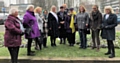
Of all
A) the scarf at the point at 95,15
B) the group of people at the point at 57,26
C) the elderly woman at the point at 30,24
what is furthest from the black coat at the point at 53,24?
the scarf at the point at 95,15

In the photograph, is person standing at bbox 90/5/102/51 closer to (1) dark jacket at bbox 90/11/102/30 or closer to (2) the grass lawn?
(1) dark jacket at bbox 90/11/102/30

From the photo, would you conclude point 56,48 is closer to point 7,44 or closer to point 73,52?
point 73,52

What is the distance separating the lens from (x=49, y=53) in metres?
8.88

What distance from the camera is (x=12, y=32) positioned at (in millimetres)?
6738

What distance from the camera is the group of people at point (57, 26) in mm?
6848

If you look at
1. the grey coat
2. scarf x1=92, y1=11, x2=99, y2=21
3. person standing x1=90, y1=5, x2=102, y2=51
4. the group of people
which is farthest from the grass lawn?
scarf x1=92, y1=11, x2=99, y2=21

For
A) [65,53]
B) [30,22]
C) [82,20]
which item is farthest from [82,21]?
[30,22]

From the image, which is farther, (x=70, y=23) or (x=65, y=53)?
(x=70, y=23)

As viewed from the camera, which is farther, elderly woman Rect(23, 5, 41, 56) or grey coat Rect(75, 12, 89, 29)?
grey coat Rect(75, 12, 89, 29)

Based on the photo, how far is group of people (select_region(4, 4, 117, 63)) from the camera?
22.5 ft

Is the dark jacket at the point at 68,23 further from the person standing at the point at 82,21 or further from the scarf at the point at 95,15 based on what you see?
the scarf at the point at 95,15

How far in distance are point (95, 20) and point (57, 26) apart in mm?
1798

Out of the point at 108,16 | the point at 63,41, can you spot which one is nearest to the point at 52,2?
the point at 63,41

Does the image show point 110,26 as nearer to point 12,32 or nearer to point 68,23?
point 68,23
